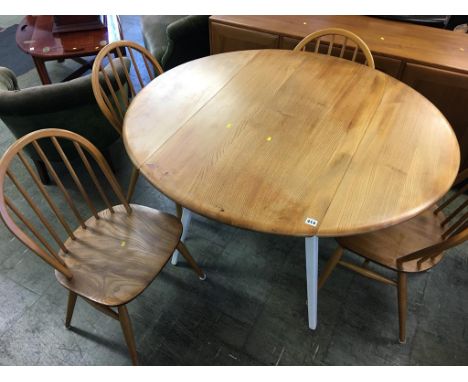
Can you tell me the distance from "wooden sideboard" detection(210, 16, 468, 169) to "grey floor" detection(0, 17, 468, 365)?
841mm

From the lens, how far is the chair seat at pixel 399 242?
1.31 metres

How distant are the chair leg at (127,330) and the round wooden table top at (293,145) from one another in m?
0.54

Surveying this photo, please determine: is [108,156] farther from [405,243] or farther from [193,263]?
[405,243]

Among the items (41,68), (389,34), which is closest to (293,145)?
(389,34)

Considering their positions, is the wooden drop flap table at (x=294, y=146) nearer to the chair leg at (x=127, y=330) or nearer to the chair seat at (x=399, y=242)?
the chair seat at (x=399, y=242)

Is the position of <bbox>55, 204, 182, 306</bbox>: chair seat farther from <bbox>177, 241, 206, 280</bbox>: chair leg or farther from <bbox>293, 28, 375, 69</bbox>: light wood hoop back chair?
<bbox>293, 28, 375, 69</bbox>: light wood hoop back chair

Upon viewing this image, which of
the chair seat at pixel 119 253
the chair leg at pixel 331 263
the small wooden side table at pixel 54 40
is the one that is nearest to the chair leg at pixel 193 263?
the chair seat at pixel 119 253

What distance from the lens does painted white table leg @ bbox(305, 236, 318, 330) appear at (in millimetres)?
1281

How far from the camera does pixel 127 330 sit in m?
1.35

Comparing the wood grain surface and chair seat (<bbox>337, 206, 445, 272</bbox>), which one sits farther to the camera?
the wood grain surface

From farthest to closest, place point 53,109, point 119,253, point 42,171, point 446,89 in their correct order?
1. point 42,171
2. point 446,89
3. point 53,109
4. point 119,253

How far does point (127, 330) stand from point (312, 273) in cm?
77

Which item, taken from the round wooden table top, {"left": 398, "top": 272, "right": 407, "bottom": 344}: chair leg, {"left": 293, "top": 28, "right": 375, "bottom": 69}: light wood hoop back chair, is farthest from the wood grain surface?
{"left": 398, "top": 272, "right": 407, "bottom": 344}: chair leg

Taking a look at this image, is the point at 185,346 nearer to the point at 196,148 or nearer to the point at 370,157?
the point at 196,148
